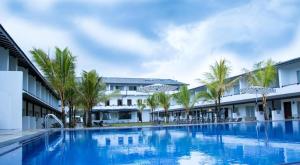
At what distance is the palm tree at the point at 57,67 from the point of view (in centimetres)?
2319

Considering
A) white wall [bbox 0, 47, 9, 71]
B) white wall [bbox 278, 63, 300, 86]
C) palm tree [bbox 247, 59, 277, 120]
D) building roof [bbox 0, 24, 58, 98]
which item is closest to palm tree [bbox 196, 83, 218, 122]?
palm tree [bbox 247, 59, 277, 120]

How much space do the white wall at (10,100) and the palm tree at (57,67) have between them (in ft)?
18.3

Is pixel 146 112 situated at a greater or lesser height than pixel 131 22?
lesser

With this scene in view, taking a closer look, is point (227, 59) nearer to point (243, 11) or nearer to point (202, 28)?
point (202, 28)

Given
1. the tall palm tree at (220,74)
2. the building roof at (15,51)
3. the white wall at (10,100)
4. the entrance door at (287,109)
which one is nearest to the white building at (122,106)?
the tall palm tree at (220,74)

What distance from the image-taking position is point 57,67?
23.3 metres

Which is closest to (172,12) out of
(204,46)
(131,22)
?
(131,22)

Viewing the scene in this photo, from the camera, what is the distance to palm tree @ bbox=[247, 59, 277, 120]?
2811cm

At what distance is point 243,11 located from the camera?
18.1m

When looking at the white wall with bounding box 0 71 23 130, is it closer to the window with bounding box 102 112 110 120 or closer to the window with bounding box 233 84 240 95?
the window with bounding box 233 84 240 95

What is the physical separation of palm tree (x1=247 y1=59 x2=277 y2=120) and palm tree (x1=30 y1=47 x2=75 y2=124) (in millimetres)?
16539

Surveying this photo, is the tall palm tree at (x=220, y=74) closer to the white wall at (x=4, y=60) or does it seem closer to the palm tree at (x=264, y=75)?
the palm tree at (x=264, y=75)

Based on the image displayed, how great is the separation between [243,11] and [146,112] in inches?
1505

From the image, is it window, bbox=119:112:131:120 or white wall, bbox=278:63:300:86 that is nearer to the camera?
white wall, bbox=278:63:300:86
